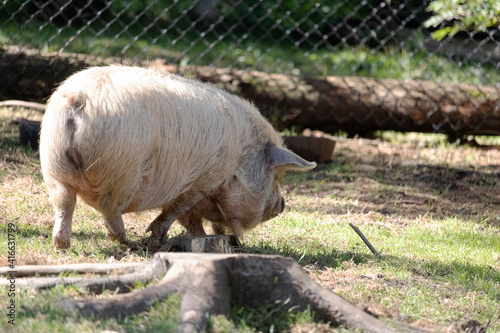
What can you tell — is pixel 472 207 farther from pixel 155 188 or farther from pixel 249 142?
pixel 155 188

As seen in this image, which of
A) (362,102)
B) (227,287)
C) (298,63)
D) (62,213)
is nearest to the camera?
(227,287)

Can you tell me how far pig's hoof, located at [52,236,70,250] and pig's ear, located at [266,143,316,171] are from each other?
149 centimetres

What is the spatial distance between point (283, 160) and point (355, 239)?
30.4 inches

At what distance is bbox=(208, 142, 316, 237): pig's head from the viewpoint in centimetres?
436

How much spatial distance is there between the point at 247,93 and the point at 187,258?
529 centimetres

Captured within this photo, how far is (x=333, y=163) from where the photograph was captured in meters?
7.14

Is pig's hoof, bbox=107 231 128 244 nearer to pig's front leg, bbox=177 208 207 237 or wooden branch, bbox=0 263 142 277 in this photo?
pig's front leg, bbox=177 208 207 237

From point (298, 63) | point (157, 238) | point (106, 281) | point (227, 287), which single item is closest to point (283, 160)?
point (157, 238)

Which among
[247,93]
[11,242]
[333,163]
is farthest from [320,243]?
[247,93]

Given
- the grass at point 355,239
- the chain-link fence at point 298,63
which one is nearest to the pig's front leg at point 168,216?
the grass at point 355,239

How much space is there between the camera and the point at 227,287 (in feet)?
9.34

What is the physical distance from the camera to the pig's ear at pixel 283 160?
446 cm

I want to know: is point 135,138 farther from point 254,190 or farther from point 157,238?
point 254,190

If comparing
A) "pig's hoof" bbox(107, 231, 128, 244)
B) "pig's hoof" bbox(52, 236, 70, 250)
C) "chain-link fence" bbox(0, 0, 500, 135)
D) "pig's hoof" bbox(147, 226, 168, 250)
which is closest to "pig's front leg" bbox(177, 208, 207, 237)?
"pig's hoof" bbox(147, 226, 168, 250)
